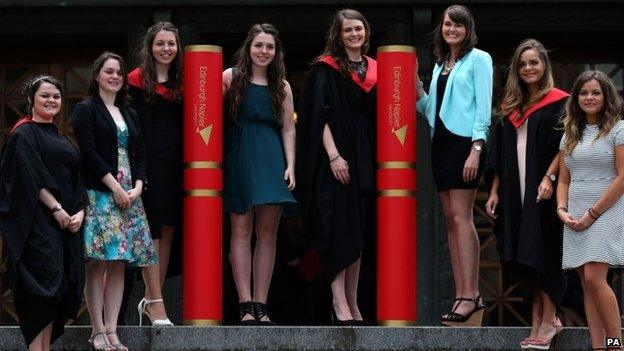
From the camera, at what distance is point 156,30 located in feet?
39.2

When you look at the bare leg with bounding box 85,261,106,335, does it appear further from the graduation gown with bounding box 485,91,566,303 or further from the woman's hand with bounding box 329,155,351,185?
the graduation gown with bounding box 485,91,566,303

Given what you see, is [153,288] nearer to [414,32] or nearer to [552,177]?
[552,177]

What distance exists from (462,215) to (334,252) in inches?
37.2

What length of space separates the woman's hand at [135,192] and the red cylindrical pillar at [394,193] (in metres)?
1.74

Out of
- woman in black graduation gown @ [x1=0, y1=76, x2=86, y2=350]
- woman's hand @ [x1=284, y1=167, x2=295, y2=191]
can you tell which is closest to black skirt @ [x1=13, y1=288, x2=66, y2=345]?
woman in black graduation gown @ [x1=0, y1=76, x2=86, y2=350]

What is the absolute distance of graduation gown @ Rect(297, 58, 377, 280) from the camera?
1193 centimetres

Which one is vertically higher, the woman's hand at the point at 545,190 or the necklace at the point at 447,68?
the necklace at the point at 447,68

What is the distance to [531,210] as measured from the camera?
37.3 feet

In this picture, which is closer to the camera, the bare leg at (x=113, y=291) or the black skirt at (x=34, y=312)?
the black skirt at (x=34, y=312)

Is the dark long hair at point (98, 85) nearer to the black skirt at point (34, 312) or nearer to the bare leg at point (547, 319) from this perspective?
the black skirt at point (34, 312)

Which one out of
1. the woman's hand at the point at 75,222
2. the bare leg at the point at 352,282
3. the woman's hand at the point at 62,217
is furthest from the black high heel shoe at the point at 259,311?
the woman's hand at the point at 62,217

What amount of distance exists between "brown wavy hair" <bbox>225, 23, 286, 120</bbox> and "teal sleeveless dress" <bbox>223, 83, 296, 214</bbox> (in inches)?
1.6

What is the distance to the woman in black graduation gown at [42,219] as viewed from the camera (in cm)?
1080

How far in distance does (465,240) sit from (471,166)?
1.76 ft
